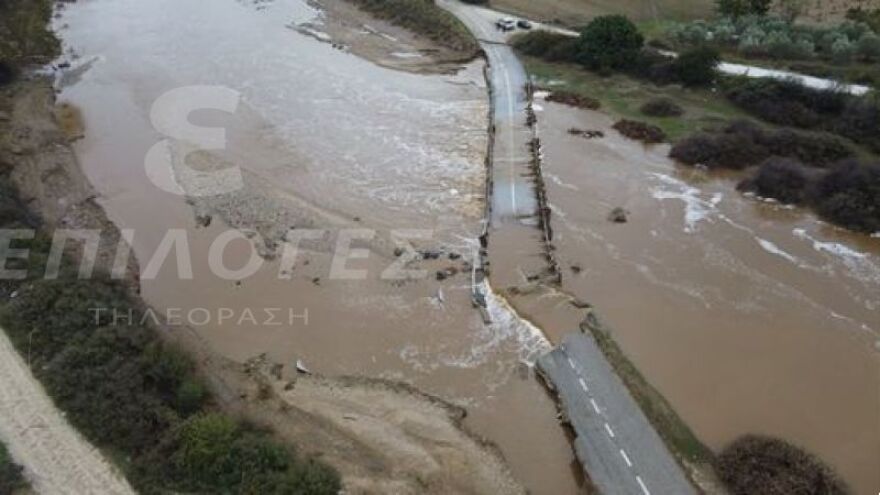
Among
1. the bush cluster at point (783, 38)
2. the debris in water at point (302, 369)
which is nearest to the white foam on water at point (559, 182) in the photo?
the debris in water at point (302, 369)

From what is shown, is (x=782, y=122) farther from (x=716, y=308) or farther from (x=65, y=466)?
(x=65, y=466)

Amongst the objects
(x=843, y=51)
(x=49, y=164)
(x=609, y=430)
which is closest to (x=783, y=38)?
(x=843, y=51)

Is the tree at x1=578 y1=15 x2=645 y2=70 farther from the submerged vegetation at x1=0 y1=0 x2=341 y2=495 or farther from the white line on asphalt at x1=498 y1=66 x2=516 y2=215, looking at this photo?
the submerged vegetation at x1=0 y1=0 x2=341 y2=495

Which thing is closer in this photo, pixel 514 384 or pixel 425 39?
pixel 514 384

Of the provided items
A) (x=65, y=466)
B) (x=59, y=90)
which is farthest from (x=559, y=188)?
(x=59, y=90)

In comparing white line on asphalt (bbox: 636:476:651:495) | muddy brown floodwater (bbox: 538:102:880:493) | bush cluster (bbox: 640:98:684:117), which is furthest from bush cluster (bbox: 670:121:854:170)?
white line on asphalt (bbox: 636:476:651:495)

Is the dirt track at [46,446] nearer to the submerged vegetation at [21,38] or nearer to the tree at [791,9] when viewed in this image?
the submerged vegetation at [21,38]

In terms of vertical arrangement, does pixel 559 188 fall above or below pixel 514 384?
above
